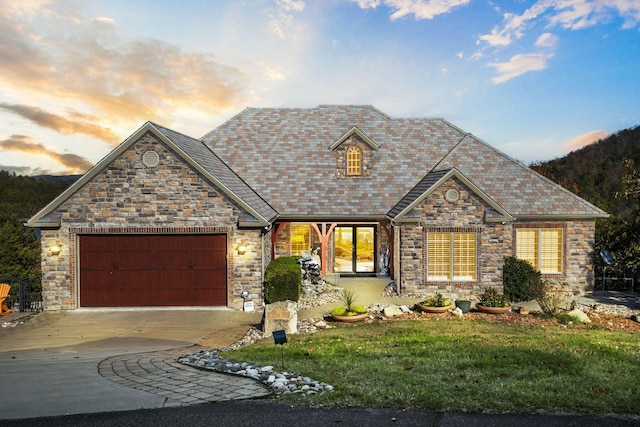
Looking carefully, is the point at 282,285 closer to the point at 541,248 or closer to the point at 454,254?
the point at 454,254

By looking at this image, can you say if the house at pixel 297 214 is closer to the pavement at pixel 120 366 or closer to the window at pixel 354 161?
the window at pixel 354 161

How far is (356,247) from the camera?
75.9 feet

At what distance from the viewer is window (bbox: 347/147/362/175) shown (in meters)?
22.2

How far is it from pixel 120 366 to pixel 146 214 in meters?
7.78

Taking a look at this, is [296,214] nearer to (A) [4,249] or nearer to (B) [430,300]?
(B) [430,300]

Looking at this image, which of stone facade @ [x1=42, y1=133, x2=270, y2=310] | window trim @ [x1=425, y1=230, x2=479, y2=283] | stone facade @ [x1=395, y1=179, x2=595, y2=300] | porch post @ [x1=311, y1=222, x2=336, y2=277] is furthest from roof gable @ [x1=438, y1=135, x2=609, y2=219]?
stone facade @ [x1=42, y1=133, x2=270, y2=310]

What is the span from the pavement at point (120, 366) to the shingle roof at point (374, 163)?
6.58 meters

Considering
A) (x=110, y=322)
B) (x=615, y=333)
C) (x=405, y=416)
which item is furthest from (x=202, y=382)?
(x=615, y=333)

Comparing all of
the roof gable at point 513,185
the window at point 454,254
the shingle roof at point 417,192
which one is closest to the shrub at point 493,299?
the window at point 454,254

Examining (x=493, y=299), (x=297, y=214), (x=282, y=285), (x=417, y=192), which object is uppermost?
(x=417, y=192)

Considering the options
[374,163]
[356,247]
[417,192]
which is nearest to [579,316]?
[417,192]

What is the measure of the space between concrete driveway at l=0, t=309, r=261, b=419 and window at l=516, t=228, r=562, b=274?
11.3 m

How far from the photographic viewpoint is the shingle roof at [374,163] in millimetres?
20250

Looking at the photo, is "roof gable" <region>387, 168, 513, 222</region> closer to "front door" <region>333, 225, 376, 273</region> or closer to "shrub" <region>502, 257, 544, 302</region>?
"shrub" <region>502, 257, 544, 302</region>
